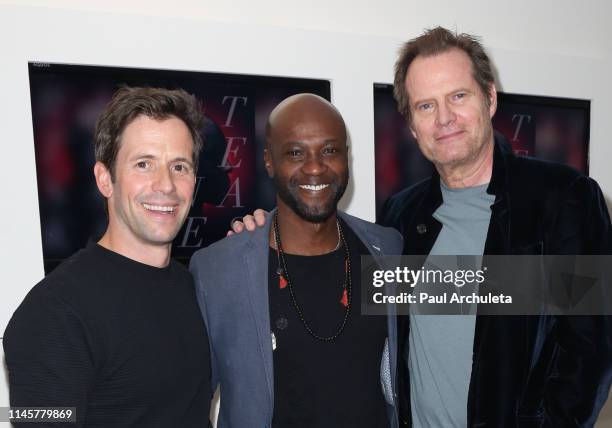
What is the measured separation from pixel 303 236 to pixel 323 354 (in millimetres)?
504

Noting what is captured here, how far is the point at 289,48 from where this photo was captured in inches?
114

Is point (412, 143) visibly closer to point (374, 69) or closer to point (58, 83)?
point (374, 69)

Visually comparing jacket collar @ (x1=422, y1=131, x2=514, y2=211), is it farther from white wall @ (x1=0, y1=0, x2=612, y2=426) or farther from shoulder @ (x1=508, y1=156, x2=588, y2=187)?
white wall @ (x1=0, y1=0, x2=612, y2=426)

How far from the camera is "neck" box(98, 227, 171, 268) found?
168 cm

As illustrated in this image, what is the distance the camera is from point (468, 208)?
2004 millimetres

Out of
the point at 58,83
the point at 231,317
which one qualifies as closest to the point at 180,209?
the point at 231,317

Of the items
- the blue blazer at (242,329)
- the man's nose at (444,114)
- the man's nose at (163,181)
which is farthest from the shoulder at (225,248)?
the man's nose at (444,114)

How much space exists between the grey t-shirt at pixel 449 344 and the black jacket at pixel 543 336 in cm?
7

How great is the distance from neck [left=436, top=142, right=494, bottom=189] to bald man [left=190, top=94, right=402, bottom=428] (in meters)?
0.44

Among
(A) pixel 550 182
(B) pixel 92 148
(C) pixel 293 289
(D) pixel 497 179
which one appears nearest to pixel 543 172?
(A) pixel 550 182

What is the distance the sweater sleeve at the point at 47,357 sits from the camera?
1.27m

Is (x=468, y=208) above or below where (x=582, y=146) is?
below

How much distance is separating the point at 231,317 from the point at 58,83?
4.87ft

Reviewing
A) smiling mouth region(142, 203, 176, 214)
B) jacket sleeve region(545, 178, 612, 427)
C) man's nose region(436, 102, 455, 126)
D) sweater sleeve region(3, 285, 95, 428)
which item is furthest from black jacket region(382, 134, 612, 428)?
sweater sleeve region(3, 285, 95, 428)
